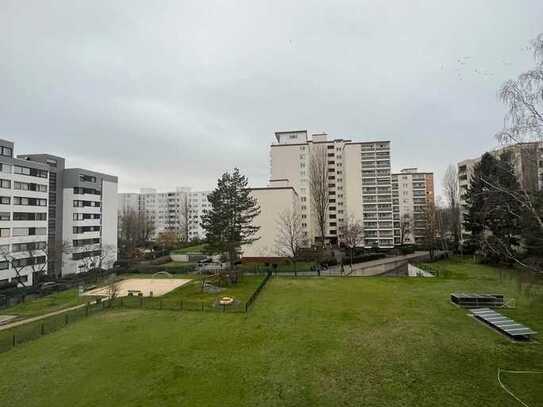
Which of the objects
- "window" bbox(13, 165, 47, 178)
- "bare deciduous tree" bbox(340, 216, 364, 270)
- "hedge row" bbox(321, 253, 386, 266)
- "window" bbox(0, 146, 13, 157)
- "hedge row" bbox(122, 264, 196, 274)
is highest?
"window" bbox(0, 146, 13, 157)

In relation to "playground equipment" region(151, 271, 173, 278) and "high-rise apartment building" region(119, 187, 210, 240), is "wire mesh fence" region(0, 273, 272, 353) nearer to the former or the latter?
"playground equipment" region(151, 271, 173, 278)

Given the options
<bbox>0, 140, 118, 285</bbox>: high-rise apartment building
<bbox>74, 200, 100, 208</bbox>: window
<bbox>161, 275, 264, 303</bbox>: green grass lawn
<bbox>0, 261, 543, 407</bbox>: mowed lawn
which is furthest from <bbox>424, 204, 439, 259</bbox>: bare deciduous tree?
<bbox>74, 200, 100, 208</bbox>: window

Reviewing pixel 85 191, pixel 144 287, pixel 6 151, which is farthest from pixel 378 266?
pixel 6 151

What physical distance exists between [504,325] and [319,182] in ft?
137

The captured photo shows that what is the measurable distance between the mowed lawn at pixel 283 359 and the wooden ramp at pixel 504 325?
48cm

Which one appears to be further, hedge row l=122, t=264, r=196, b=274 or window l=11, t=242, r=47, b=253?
hedge row l=122, t=264, r=196, b=274

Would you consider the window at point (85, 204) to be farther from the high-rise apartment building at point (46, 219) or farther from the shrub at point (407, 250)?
the shrub at point (407, 250)

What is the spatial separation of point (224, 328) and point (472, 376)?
12.5 metres

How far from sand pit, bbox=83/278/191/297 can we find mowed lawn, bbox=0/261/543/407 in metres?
7.41

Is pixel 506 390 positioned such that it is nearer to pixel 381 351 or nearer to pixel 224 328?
pixel 381 351

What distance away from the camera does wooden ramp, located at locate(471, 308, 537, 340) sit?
49.2ft

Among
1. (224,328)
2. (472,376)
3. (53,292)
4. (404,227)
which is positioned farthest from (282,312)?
(404,227)

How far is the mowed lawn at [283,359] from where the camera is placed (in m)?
10.9

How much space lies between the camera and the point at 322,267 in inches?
1655
